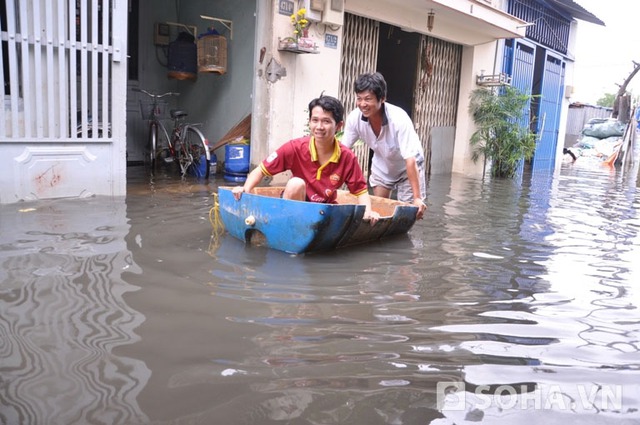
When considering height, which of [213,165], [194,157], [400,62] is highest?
[400,62]

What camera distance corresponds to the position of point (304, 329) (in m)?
2.47

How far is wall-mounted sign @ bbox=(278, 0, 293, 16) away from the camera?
23.9 ft

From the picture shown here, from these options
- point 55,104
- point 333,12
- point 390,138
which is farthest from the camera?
point 333,12

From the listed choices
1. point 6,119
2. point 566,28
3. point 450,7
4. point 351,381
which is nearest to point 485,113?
point 450,7

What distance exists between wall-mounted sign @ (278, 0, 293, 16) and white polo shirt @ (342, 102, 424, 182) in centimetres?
327

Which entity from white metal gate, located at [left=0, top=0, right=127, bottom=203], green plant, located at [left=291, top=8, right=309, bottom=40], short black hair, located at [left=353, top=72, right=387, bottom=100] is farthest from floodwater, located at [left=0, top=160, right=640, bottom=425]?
green plant, located at [left=291, top=8, right=309, bottom=40]

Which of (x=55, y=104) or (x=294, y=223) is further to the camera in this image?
(x=55, y=104)

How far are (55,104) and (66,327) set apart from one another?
3528mm

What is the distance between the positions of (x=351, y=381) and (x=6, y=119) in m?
4.33

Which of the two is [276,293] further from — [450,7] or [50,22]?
[450,7]

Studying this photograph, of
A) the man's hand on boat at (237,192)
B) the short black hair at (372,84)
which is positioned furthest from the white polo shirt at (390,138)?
the man's hand on boat at (237,192)

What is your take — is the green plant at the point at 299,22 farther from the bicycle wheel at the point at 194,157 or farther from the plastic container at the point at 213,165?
the plastic container at the point at 213,165

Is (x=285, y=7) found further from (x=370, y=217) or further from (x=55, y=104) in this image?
(x=370, y=217)

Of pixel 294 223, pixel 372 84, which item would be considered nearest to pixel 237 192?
pixel 294 223
